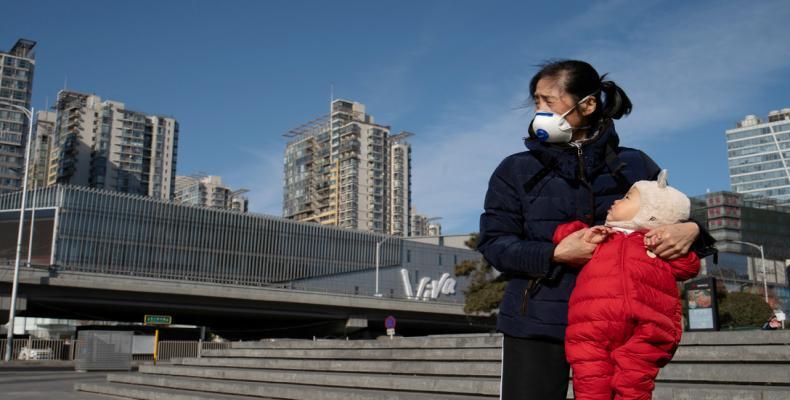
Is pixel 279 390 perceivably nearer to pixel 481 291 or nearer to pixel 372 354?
pixel 372 354

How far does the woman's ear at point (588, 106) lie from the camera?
262 centimetres

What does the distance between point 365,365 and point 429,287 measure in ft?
247

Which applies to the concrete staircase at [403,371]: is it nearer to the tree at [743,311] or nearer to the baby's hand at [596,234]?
the baby's hand at [596,234]

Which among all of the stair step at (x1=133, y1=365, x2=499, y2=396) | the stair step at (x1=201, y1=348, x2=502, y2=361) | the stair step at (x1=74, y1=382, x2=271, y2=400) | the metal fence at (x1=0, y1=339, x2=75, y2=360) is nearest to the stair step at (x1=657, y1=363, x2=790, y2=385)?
the stair step at (x1=133, y1=365, x2=499, y2=396)

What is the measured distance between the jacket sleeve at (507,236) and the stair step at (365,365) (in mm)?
5376

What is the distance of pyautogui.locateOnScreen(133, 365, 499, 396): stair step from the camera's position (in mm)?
7277

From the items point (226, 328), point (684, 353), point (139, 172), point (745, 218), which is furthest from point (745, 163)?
point (684, 353)

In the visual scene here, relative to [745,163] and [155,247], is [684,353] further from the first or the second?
[745,163]

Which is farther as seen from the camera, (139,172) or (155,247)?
(139,172)

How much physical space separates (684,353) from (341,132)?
149 metres

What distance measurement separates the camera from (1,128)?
442 ft

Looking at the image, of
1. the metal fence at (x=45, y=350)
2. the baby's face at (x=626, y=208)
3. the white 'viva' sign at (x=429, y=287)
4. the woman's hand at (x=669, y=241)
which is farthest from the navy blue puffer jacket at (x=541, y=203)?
the white 'viva' sign at (x=429, y=287)

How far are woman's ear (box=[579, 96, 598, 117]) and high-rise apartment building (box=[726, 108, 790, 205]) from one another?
195526mm

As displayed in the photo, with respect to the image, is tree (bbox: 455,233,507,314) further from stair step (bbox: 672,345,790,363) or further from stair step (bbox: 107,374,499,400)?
stair step (bbox: 672,345,790,363)
